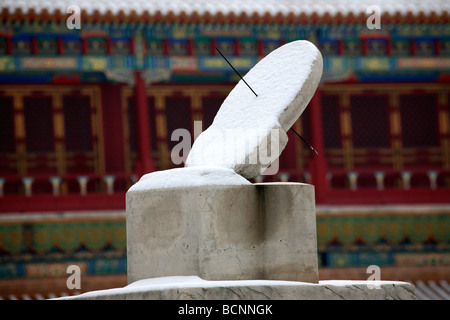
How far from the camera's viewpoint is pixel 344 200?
18.5 meters

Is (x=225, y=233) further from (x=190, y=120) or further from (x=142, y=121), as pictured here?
(x=190, y=120)

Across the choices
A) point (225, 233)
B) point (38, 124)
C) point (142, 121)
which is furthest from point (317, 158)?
point (225, 233)

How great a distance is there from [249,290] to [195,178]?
1048 mm

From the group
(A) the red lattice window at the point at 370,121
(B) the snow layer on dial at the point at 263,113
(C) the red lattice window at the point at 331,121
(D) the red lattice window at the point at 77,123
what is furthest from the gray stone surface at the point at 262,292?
(A) the red lattice window at the point at 370,121

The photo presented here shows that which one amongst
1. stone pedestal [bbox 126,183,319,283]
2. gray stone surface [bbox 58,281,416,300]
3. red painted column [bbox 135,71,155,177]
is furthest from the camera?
red painted column [bbox 135,71,155,177]

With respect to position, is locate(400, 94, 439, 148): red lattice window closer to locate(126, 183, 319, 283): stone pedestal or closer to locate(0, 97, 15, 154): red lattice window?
locate(0, 97, 15, 154): red lattice window

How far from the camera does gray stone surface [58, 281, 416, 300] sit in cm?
842

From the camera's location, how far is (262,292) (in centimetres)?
855

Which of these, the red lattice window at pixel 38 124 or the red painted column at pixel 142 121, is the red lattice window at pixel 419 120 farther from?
the red lattice window at pixel 38 124

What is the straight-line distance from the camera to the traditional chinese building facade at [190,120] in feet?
57.4

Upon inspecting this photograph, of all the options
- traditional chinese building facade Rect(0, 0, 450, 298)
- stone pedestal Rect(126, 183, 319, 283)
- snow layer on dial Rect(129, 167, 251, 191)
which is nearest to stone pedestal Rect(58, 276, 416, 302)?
stone pedestal Rect(126, 183, 319, 283)

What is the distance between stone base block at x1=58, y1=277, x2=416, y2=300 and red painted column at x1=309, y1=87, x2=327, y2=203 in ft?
29.7

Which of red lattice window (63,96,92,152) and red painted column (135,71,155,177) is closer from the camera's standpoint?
red painted column (135,71,155,177)
